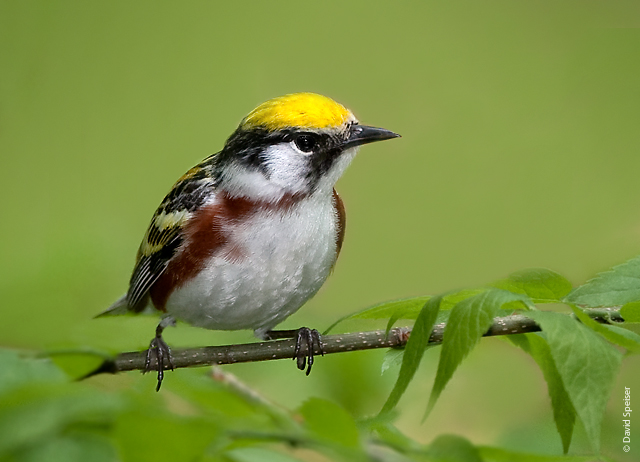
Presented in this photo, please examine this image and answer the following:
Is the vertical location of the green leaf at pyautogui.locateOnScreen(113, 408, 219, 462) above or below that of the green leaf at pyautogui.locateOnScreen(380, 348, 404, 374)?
above

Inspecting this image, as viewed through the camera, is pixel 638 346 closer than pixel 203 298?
Yes

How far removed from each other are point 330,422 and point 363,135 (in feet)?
3.45

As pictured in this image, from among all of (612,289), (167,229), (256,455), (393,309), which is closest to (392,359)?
(393,309)

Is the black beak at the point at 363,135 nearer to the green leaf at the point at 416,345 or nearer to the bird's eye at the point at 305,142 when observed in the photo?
the bird's eye at the point at 305,142

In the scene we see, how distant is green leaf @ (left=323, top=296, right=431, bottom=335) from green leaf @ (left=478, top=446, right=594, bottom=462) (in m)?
0.26

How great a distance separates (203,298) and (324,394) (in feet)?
1.22

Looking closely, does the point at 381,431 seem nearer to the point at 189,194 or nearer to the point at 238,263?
the point at 238,263

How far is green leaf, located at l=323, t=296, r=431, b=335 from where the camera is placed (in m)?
1.00

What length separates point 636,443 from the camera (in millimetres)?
1597

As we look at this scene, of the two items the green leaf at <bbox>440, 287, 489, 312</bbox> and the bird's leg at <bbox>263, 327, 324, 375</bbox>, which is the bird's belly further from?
the green leaf at <bbox>440, 287, 489, 312</bbox>

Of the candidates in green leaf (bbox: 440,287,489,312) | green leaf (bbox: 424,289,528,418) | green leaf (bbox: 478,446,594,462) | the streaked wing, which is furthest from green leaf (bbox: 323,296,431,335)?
the streaked wing

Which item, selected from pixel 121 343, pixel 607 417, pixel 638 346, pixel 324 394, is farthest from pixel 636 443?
pixel 121 343

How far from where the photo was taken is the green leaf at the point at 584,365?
2.45 ft

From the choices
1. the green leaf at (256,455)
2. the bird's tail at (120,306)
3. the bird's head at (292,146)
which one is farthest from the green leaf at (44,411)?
the bird's tail at (120,306)
